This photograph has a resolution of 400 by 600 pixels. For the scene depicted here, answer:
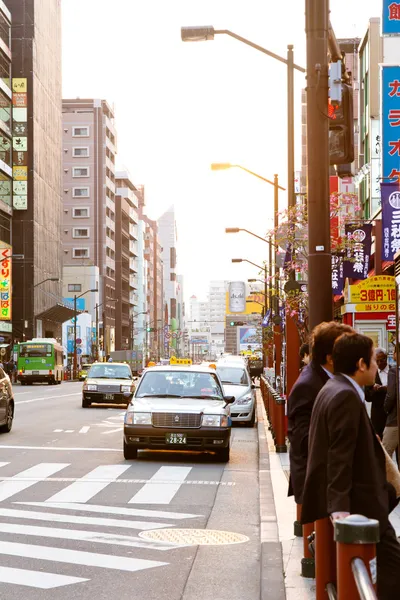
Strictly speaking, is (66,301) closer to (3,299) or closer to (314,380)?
(3,299)

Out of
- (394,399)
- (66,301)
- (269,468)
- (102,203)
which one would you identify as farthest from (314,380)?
(102,203)

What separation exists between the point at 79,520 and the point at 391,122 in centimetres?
1582

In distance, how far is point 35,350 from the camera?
6994 cm

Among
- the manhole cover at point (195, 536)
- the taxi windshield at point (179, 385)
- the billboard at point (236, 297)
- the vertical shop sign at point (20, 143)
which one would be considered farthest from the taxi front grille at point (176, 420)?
the billboard at point (236, 297)

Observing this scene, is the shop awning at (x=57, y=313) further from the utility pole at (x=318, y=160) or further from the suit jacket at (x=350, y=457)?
the suit jacket at (x=350, y=457)

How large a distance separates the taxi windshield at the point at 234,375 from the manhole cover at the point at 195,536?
61.6 feet

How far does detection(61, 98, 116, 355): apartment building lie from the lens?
144875 millimetres

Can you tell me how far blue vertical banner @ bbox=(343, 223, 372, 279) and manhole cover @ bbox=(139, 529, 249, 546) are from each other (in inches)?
743

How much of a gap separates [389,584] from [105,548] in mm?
4495

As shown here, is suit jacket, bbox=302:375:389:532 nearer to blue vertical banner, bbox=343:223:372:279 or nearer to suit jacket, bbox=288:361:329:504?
suit jacket, bbox=288:361:329:504

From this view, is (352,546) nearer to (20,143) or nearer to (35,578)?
(35,578)

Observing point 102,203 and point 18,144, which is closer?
point 18,144

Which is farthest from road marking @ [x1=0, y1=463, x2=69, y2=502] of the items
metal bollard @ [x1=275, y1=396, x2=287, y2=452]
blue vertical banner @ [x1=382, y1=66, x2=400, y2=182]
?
blue vertical banner @ [x1=382, y1=66, x2=400, y2=182]

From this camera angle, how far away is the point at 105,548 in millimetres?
9141
